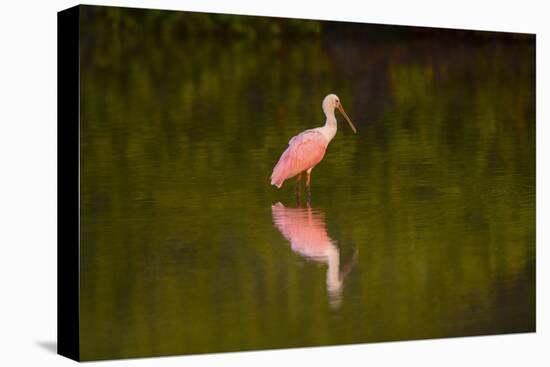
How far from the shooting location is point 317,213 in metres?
8.75

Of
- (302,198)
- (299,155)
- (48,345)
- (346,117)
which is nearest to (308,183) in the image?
(302,198)

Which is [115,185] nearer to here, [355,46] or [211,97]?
[211,97]

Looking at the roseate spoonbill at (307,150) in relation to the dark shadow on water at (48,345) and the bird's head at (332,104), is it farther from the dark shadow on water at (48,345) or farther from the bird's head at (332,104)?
the dark shadow on water at (48,345)

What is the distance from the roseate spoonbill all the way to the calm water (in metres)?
0.06

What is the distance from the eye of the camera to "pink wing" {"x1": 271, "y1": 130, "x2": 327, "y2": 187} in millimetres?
8625

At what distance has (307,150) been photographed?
8.70 metres

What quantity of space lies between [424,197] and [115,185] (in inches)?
86.0

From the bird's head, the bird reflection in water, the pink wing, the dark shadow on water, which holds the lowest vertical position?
the dark shadow on water

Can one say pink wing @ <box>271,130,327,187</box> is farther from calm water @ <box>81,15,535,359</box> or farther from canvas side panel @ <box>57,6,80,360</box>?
canvas side panel @ <box>57,6,80,360</box>

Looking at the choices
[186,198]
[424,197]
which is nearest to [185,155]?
[186,198]

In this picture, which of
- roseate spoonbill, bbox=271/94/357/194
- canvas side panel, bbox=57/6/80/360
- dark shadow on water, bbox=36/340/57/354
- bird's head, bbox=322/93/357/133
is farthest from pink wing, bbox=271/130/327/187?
dark shadow on water, bbox=36/340/57/354

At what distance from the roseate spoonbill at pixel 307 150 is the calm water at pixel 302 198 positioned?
59 millimetres

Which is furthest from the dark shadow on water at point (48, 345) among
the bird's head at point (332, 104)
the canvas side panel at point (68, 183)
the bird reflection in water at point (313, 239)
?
the bird's head at point (332, 104)

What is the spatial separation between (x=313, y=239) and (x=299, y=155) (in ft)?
1.82
